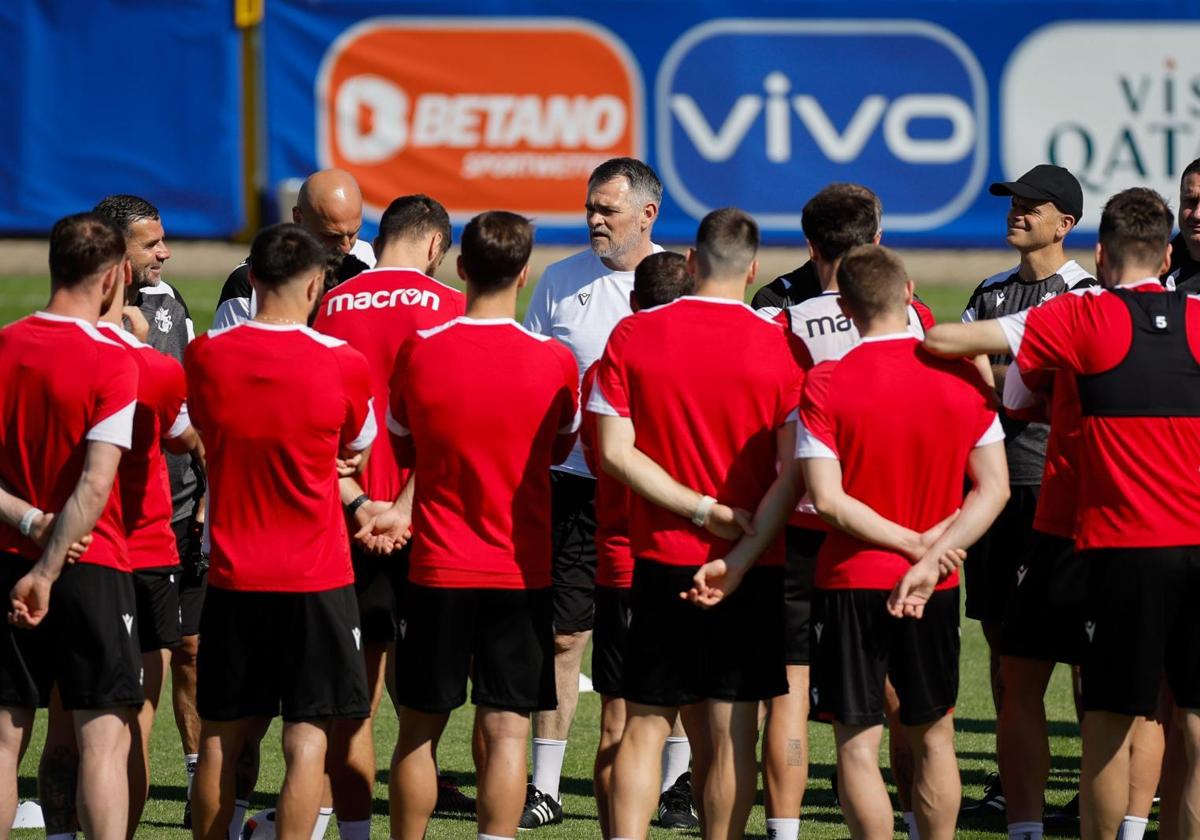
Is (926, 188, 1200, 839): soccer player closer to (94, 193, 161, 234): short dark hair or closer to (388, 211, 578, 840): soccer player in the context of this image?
(388, 211, 578, 840): soccer player

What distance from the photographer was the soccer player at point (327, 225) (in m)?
7.34

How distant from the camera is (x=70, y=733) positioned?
246 inches

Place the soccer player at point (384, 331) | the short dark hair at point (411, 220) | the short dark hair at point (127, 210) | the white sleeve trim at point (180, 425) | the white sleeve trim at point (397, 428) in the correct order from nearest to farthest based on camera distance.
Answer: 1. the white sleeve trim at point (397, 428)
2. the white sleeve trim at point (180, 425)
3. the soccer player at point (384, 331)
4. the short dark hair at point (411, 220)
5. the short dark hair at point (127, 210)

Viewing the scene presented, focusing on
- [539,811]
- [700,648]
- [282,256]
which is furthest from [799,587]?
[282,256]

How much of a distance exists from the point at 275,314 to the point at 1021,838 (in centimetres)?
305

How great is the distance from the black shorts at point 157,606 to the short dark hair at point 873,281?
2516mm

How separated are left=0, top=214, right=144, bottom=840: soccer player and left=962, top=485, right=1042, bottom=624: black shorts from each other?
10.9 feet

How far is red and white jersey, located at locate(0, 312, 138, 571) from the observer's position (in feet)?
18.5

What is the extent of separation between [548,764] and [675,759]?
20.5 inches

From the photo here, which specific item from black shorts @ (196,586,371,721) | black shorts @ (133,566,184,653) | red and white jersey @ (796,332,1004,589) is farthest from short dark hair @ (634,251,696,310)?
black shorts @ (133,566,184,653)

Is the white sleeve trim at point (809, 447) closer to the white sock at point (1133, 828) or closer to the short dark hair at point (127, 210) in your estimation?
the white sock at point (1133, 828)

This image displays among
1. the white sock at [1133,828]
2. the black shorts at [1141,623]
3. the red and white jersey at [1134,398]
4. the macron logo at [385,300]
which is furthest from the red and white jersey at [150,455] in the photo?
the white sock at [1133,828]

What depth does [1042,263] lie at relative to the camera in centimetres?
731

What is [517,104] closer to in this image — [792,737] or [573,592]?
[573,592]
